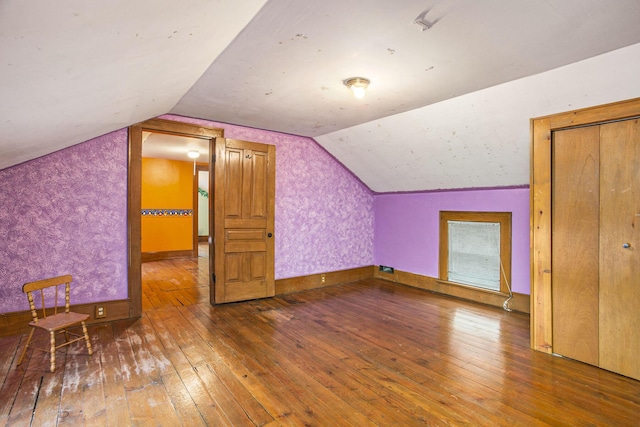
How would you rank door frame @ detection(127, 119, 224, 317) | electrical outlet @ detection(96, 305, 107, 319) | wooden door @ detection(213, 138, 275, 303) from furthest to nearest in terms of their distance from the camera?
wooden door @ detection(213, 138, 275, 303)
door frame @ detection(127, 119, 224, 317)
electrical outlet @ detection(96, 305, 107, 319)

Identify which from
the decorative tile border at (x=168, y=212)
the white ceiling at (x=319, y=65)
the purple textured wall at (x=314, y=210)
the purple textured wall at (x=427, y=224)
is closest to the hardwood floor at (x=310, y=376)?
the purple textured wall at (x=427, y=224)

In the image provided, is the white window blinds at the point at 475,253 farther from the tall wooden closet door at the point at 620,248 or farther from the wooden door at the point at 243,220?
the wooden door at the point at 243,220

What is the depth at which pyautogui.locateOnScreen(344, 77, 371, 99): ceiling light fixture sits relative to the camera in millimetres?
2823

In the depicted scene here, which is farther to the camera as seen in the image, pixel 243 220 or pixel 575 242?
pixel 243 220

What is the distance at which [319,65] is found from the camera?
8.43 ft

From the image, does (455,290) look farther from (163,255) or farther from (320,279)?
(163,255)

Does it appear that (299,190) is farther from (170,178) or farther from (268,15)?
(170,178)

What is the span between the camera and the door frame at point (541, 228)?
2824 millimetres

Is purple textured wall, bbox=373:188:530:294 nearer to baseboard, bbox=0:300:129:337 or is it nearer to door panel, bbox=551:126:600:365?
door panel, bbox=551:126:600:365

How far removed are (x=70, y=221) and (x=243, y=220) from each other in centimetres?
183

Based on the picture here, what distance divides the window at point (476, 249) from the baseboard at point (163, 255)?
19.8ft

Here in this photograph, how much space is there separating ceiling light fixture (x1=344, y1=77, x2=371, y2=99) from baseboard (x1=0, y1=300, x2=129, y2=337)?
3307mm

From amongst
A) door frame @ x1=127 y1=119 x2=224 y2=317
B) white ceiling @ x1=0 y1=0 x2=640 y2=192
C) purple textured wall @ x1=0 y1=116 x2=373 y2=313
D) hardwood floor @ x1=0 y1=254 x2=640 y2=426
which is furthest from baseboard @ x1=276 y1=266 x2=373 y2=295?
white ceiling @ x1=0 y1=0 x2=640 y2=192

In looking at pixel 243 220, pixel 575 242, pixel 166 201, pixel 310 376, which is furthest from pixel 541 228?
pixel 166 201
